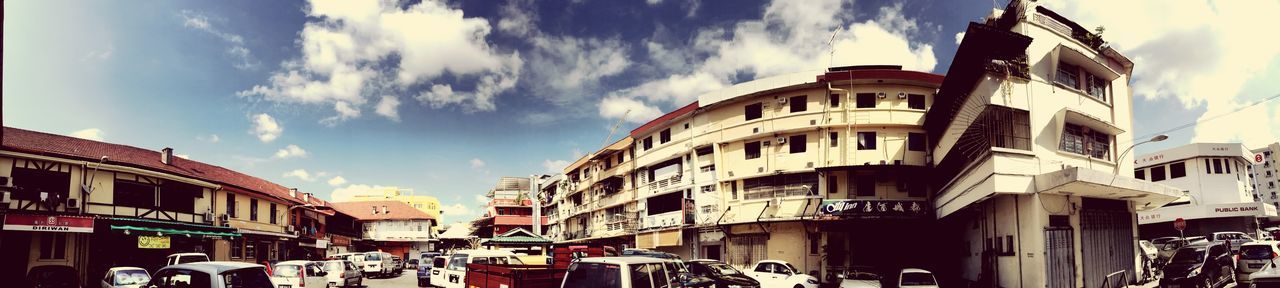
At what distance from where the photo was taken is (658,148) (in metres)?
42.6

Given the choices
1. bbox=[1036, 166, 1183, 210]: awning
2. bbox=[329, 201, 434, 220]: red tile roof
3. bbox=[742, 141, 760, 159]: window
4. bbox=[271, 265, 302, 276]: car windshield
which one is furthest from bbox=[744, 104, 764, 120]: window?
bbox=[329, 201, 434, 220]: red tile roof

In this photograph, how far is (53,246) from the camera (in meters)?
26.2

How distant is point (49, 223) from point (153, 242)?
151 inches

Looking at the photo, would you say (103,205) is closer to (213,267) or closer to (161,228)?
(161,228)

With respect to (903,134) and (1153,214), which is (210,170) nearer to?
(903,134)

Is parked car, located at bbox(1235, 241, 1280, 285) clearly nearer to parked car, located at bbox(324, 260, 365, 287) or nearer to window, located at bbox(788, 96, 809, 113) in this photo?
window, located at bbox(788, 96, 809, 113)

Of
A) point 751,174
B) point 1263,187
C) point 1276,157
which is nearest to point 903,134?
point 751,174

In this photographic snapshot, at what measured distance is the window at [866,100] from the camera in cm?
3281

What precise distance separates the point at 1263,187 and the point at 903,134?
5626 inches

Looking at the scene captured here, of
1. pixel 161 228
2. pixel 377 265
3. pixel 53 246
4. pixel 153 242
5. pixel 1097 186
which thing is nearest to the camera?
pixel 1097 186

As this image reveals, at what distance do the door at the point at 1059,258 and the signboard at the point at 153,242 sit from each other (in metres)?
33.2

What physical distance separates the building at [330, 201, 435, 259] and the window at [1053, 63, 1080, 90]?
222 ft

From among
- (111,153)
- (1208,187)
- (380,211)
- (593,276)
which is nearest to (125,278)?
(593,276)

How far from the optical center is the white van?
2294cm
